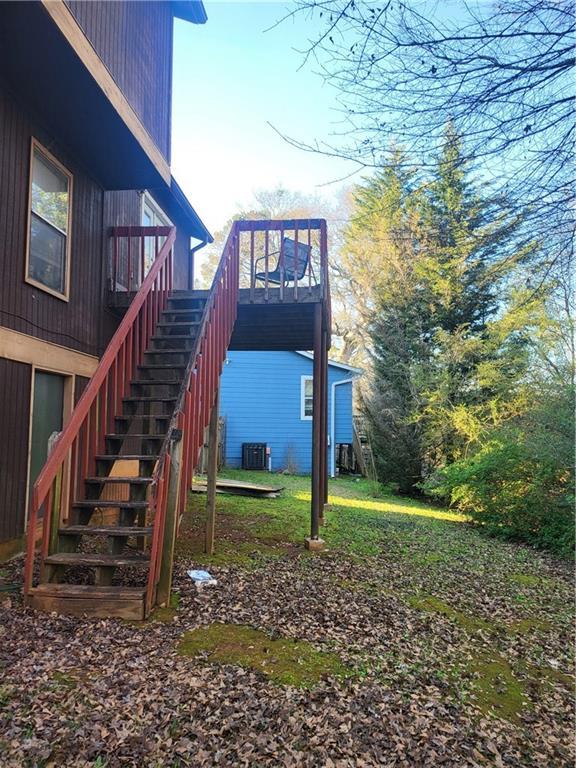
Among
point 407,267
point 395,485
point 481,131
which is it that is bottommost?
point 395,485

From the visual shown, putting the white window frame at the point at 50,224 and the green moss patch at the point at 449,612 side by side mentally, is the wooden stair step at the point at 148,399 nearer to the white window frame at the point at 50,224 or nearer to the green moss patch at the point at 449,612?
the white window frame at the point at 50,224

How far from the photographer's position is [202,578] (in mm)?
4473

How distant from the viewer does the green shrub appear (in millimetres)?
8094

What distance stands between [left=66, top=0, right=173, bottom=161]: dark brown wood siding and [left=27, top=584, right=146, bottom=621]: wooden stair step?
16.8 feet

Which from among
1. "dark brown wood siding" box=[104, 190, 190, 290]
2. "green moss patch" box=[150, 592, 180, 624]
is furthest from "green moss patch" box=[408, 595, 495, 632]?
"dark brown wood siding" box=[104, 190, 190, 290]

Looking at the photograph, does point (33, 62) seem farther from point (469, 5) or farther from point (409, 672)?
point (409, 672)

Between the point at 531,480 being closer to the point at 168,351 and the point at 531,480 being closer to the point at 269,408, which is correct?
the point at 168,351

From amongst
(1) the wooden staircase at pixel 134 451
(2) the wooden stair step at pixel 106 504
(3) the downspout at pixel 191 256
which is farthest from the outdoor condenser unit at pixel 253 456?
(2) the wooden stair step at pixel 106 504

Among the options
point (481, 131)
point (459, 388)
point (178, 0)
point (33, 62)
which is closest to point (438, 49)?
point (481, 131)

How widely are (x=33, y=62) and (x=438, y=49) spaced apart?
373cm

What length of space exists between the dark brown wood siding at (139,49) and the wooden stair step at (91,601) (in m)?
5.12

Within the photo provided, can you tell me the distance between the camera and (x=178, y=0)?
7906 mm

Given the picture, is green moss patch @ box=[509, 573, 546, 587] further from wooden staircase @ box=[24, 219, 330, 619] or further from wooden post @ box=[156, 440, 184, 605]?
wooden post @ box=[156, 440, 184, 605]

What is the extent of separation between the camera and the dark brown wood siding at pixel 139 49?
5.24m
